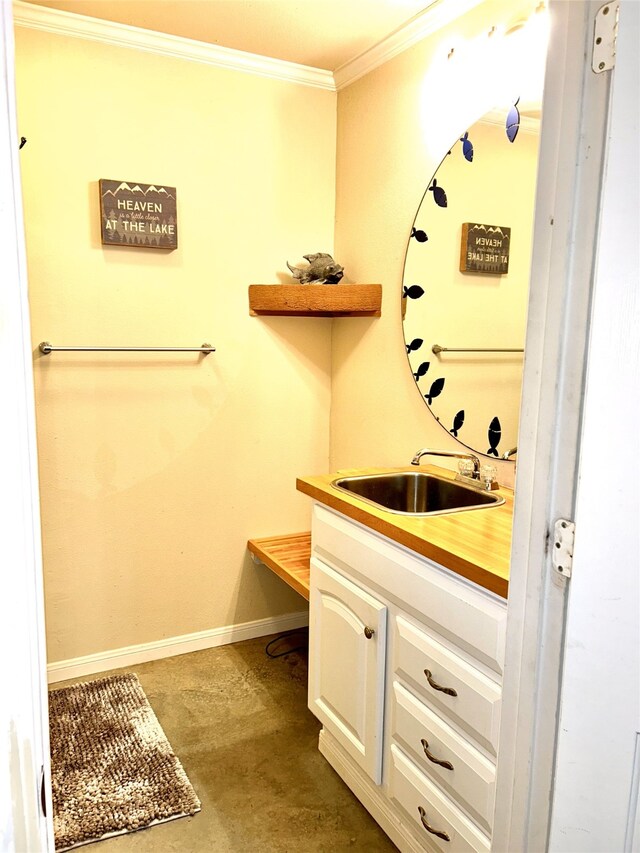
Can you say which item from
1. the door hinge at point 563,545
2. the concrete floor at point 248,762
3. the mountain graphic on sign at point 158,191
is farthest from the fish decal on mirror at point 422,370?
the door hinge at point 563,545

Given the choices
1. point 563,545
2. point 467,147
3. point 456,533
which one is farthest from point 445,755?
point 467,147

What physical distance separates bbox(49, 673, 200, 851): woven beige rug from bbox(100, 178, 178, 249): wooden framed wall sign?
1717mm

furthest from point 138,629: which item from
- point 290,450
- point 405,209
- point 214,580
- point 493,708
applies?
point 405,209

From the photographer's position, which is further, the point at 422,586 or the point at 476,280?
the point at 476,280

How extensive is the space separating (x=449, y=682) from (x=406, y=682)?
0.20m

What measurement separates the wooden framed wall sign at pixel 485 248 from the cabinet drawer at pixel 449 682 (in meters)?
1.12

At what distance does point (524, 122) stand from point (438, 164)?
364 millimetres

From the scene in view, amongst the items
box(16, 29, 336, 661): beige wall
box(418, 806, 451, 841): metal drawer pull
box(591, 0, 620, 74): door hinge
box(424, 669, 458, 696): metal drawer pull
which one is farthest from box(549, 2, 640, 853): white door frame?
box(16, 29, 336, 661): beige wall

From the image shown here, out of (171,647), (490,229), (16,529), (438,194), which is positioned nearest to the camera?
(16,529)

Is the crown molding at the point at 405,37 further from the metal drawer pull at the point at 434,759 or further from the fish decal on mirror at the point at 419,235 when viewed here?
the metal drawer pull at the point at 434,759

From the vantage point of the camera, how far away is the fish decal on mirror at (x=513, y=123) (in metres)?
1.92

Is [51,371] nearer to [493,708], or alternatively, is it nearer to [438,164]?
[438,164]

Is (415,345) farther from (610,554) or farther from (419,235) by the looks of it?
(610,554)

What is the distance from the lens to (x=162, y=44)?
2.45m
